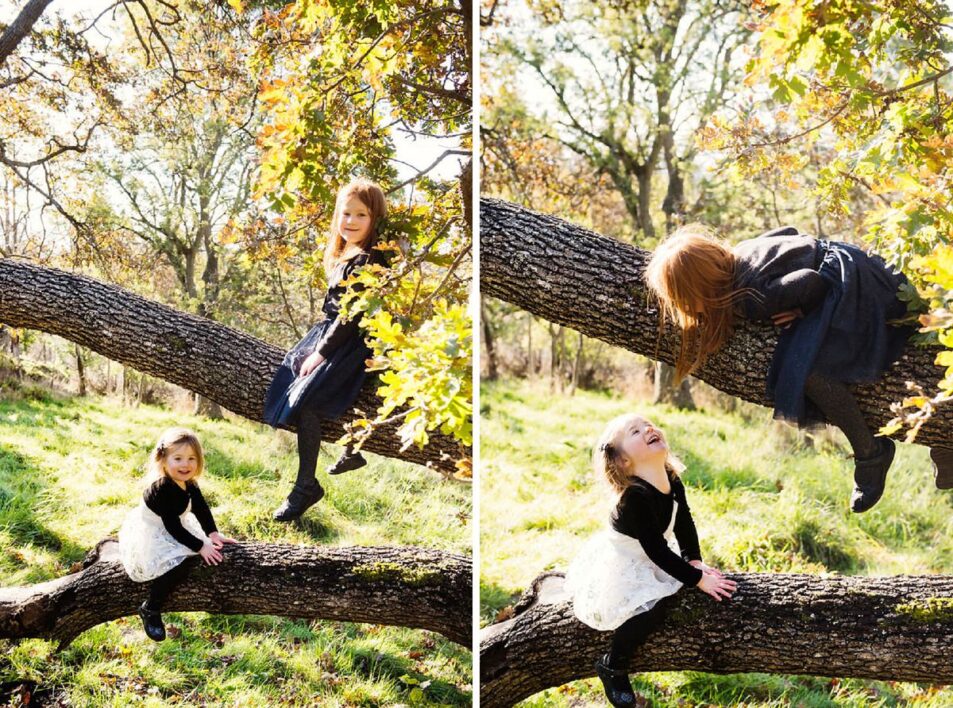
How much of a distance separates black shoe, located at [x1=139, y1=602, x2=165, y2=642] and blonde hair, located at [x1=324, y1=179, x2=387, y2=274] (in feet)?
3.62

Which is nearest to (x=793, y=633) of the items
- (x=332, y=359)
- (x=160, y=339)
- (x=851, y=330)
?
(x=851, y=330)

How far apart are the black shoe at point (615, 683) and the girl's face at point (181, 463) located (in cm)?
125

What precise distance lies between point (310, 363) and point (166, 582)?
0.77 m

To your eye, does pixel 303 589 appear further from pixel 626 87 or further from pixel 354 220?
pixel 626 87

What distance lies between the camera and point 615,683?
190cm

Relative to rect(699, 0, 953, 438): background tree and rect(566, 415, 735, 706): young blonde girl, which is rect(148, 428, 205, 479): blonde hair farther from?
rect(699, 0, 953, 438): background tree

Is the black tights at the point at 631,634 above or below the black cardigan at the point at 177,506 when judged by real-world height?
below

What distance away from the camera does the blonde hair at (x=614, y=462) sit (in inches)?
75.7

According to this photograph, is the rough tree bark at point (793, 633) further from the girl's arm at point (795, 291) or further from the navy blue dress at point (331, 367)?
the navy blue dress at point (331, 367)

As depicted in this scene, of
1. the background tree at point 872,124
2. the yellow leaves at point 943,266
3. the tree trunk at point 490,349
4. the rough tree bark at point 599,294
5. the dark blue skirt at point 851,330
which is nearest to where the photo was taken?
the yellow leaves at point 943,266

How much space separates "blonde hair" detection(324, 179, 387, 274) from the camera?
2074 mm

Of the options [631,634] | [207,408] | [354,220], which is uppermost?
[354,220]

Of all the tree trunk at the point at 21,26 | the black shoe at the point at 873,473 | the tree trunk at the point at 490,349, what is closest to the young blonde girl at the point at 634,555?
the black shoe at the point at 873,473

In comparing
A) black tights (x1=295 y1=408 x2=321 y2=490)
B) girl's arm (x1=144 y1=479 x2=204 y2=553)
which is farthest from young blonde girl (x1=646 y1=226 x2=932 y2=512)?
girl's arm (x1=144 y1=479 x2=204 y2=553)
